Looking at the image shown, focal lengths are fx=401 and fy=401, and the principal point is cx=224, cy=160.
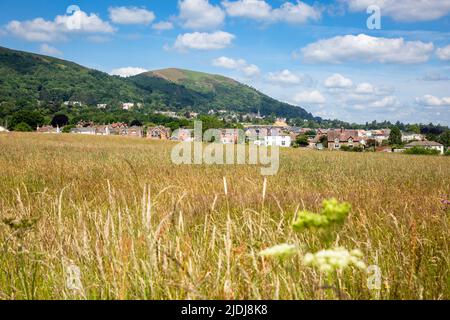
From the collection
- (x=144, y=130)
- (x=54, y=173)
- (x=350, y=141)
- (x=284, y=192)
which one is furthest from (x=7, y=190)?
(x=350, y=141)

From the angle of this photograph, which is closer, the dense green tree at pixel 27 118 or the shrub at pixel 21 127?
the shrub at pixel 21 127

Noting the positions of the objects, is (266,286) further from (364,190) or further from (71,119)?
(71,119)

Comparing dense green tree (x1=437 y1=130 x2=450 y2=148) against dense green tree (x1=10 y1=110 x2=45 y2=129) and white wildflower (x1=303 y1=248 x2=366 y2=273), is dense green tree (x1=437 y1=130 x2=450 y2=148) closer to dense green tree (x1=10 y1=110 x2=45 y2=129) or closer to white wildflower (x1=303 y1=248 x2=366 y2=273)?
dense green tree (x1=10 y1=110 x2=45 y2=129)

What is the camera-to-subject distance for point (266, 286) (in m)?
2.41

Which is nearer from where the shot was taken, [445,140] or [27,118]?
[27,118]

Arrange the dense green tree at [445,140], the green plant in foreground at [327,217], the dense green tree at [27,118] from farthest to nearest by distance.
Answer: the dense green tree at [445,140]
the dense green tree at [27,118]
the green plant in foreground at [327,217]

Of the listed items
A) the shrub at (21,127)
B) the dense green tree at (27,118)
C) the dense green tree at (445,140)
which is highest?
the dense green tree at (27,118)

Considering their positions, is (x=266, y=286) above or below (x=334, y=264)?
below

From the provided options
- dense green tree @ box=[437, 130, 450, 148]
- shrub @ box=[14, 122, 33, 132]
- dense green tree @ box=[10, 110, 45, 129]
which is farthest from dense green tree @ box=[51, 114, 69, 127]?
dense green tree @ box=[437, 130, 450, 148]

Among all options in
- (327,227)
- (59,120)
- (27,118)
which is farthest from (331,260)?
(59,120)

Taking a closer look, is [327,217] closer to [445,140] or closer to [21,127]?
[21,127]

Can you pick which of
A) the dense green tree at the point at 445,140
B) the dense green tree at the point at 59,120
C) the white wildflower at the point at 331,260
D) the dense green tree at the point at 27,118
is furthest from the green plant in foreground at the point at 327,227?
the dense green tree at the point at 445,140

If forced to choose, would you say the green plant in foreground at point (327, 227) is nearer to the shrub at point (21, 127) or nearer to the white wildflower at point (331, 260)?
the white wildflower at point (331, 260)
